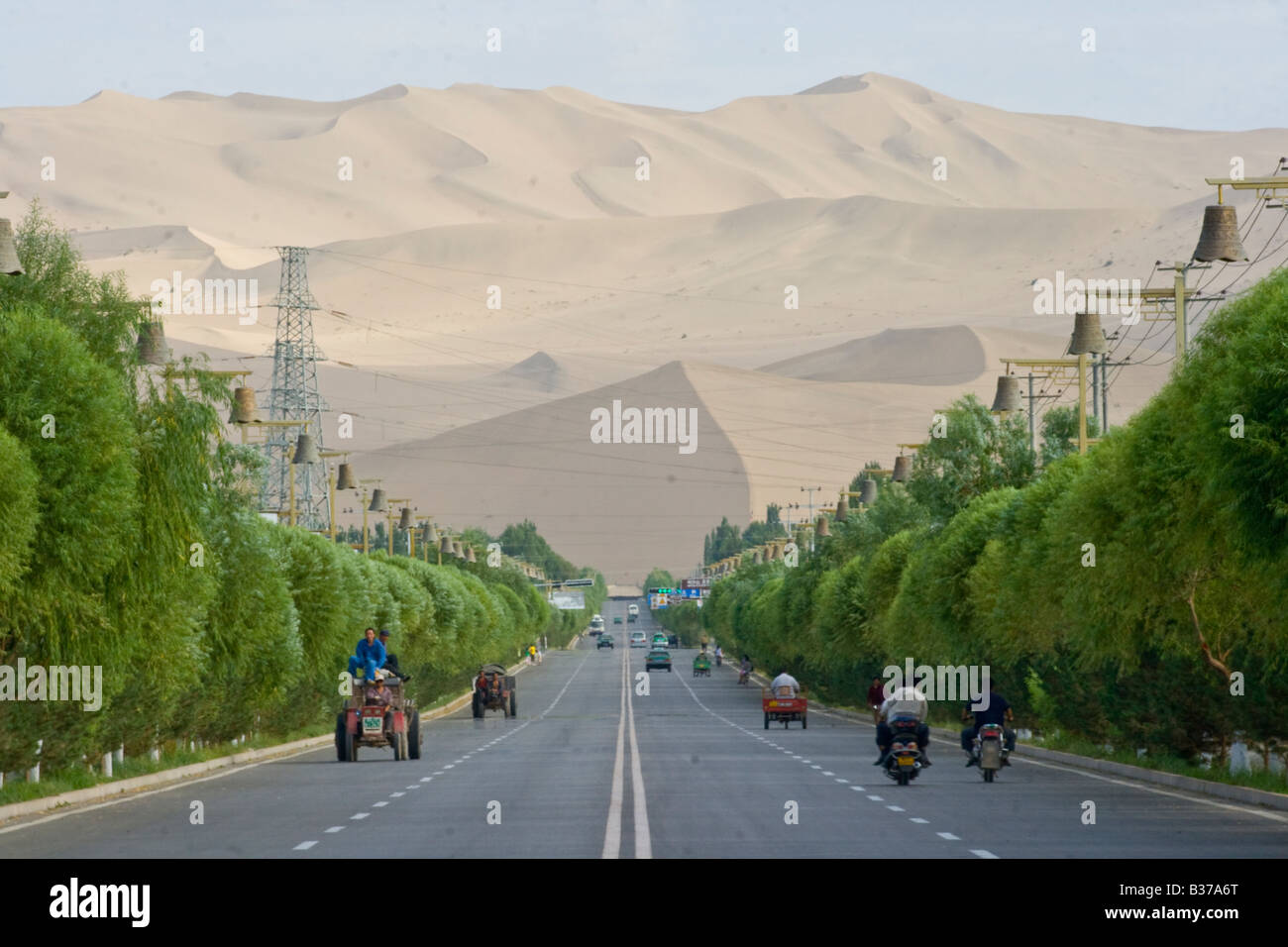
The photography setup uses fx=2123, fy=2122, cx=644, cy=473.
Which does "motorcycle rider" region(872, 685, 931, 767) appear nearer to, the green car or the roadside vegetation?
the roadside vegetation

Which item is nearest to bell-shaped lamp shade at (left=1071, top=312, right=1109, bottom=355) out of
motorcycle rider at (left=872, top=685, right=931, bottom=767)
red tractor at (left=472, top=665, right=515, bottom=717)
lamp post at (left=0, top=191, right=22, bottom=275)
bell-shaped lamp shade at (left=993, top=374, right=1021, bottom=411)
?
motorcycle rider at (left=872, top=685, right=931, bottom=767)

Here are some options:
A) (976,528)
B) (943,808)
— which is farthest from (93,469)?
(976,528)

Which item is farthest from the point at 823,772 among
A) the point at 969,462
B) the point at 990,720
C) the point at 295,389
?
the point at 295,389

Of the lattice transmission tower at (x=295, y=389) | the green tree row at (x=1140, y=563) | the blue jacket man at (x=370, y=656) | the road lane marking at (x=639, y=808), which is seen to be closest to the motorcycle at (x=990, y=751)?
the green tree row at (x=1140, y=563)

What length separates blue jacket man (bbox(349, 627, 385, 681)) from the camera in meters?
45.8

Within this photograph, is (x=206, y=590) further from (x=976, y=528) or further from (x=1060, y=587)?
(x=976, y=528)

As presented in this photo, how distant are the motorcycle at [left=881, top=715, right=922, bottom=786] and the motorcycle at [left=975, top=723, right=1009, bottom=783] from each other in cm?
141

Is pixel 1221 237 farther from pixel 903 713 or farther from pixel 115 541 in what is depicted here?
pixel 115 541

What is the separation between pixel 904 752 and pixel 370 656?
14545mm

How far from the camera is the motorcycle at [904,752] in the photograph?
117 ft

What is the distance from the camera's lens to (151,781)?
130 feet

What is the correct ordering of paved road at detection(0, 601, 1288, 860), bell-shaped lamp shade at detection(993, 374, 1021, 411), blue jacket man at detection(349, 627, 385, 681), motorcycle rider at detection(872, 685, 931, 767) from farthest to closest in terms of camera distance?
bell-shaped lamp shade at detection(993, 374, 1021, 411) < blue jacket man at detection(349, 627, 385, 681) < motorcycle rider at detection(872, 685, 931, 767) < paved road at detection(0, 601, 1288, 860)
